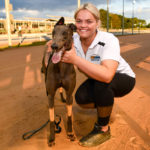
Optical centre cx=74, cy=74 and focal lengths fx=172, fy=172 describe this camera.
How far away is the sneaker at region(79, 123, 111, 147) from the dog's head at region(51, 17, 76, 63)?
1208 mm

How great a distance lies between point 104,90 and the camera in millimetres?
2268

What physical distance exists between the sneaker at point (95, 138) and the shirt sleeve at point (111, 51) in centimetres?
101

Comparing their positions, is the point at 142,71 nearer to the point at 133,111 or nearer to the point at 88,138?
the point at 133,111

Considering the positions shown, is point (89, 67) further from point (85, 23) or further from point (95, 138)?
point (95, 138)

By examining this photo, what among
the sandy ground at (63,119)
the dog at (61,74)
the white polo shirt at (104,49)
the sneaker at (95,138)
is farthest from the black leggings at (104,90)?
the sandy ground at (63,119)

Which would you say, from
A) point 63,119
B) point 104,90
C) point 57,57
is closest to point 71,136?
point 63,119

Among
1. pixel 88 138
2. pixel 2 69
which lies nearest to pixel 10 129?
pixel 88 138

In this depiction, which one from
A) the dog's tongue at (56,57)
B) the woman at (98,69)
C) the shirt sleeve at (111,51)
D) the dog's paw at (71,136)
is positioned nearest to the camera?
the dog's tongue at (56,57)

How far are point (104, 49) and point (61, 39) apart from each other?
24.0 inches

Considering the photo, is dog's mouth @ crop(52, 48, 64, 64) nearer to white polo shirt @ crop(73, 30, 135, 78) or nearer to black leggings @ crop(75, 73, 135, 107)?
white polo shirt @ crop(73, 30, 135, 78)

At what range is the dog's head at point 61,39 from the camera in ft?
5.90

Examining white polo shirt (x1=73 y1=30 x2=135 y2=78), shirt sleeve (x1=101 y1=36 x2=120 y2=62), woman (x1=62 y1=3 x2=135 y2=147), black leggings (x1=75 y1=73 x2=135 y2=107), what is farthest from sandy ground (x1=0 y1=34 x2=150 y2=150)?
shirt sleeve (x1=101 y1=36 x2=120 y2=62)

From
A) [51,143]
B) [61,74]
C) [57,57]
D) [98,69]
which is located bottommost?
[51,143]

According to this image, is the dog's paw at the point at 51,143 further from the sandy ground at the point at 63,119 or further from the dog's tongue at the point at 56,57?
the dog's tongue at the point at 56,57
